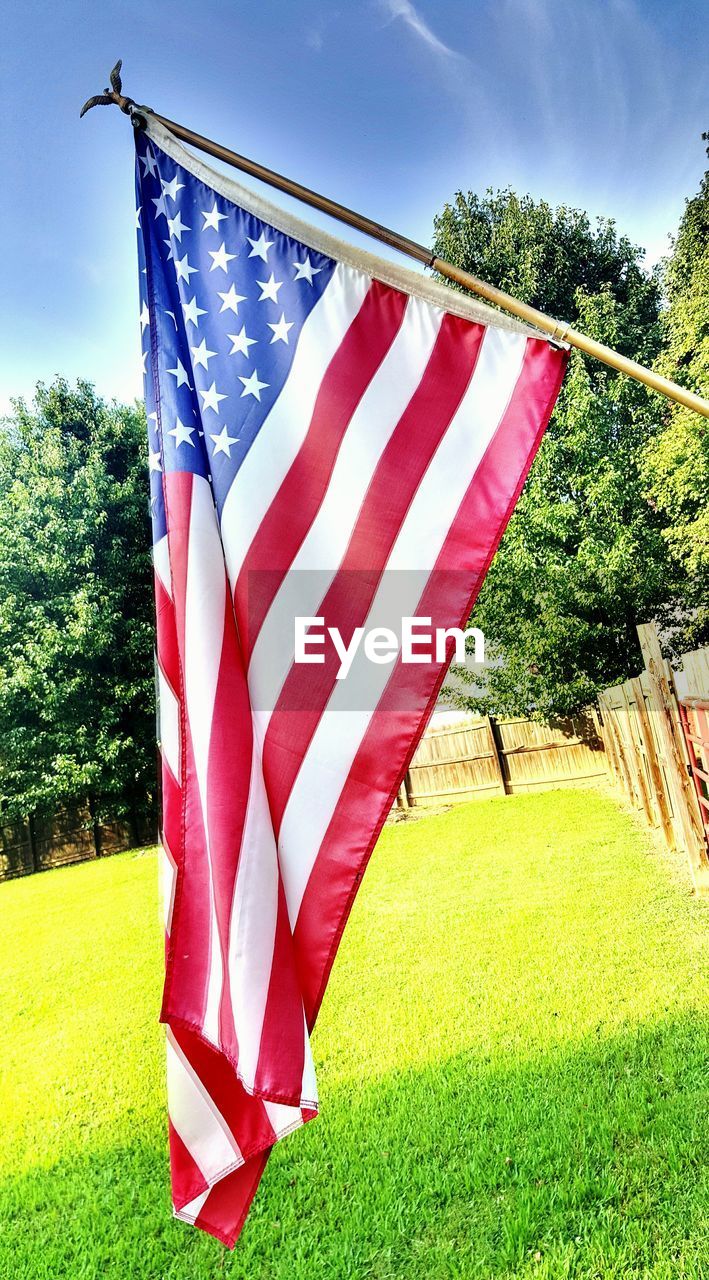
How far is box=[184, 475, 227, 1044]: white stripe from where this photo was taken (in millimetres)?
2359

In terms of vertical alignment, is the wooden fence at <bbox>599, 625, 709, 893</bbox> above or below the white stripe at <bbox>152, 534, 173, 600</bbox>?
below

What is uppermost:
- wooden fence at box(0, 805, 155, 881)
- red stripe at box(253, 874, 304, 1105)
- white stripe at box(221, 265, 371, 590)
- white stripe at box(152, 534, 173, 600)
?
white stripe at box(221, 265, 371, 590)

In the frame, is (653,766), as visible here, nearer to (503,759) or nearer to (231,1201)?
(231,1201)

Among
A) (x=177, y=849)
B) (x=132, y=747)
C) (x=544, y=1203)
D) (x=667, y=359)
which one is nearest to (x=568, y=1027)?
(x=544, y=1203)

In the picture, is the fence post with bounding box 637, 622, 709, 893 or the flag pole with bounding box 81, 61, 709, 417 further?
the fence post with bounding box 637, 622, 709, 893

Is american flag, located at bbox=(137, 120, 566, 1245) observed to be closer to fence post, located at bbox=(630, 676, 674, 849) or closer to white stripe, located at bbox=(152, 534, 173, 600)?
white stripe, located at bbox=(152, 534, 173, 600)

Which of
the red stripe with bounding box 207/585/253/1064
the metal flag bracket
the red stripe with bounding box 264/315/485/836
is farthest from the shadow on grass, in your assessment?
the metal flag bracket

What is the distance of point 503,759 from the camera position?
19.7 m

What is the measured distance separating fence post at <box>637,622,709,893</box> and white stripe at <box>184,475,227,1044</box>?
20.7 feet

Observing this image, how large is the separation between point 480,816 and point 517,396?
14.6m

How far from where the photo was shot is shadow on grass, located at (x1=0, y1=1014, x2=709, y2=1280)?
311cm

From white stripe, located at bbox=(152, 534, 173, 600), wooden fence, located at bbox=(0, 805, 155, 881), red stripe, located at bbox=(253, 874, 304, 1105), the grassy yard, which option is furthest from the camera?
wooden fence, located at bbox=(0, 805, 155, 881)

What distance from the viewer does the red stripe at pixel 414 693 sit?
7.75ft

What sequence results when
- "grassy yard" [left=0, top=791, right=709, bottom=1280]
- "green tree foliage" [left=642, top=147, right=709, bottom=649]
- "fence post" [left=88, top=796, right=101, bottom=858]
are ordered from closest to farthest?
"grassy yard" [left=0, top=791, right=709, bottom=1280] → "green tree foliage" [left=642, top=147, right=709, bottom=649] → "fence post" [left=88, top=796, right=101, bottom=858]
